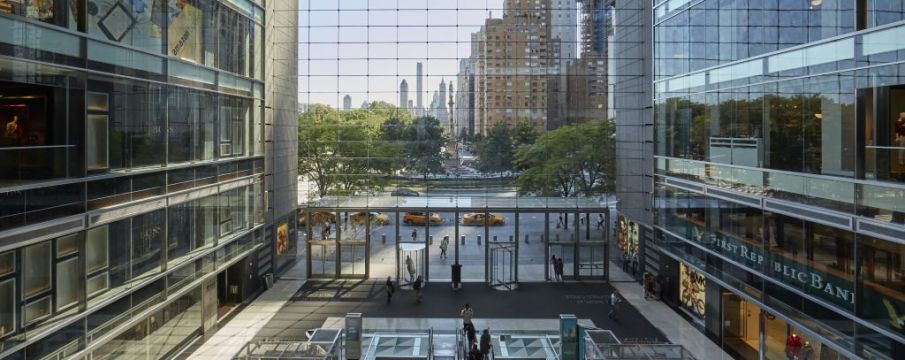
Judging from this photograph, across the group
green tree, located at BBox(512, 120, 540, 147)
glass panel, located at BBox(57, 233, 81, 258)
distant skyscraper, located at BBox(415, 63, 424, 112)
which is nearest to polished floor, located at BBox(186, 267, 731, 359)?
A: glass panel, located at BBox(57, 233, 81, 258)

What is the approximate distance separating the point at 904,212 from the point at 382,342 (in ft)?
36.1

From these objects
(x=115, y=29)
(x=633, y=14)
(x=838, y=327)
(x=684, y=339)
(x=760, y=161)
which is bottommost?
(x=684, y=339)

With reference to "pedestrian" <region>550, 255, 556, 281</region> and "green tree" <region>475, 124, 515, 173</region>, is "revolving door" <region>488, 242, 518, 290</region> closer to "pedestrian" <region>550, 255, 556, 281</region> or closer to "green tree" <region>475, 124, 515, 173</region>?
"pedestrian" <region>550, 255, 556, 281</region>

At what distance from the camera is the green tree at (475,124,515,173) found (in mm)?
25594

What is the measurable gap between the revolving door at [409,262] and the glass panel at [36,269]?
13.6 meters

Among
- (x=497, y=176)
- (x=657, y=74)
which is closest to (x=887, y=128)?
(x=657, y=74)

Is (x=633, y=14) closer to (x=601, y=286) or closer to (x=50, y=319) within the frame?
(x=601, y=286)

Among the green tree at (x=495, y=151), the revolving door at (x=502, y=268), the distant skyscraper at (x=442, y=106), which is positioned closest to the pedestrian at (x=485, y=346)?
the revolving door at (x=502, y=268)

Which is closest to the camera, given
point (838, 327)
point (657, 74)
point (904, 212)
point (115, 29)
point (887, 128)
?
point (904, 212)

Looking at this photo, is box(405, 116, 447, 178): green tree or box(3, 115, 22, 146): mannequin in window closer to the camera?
box(3, 115, 22, 146): mannequin in window

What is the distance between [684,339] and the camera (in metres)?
15.9

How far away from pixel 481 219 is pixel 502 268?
2.86 metres

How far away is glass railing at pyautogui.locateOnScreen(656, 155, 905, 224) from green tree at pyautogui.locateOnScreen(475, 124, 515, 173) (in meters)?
9.66

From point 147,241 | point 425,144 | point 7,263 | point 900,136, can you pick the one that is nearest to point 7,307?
point 7,263
